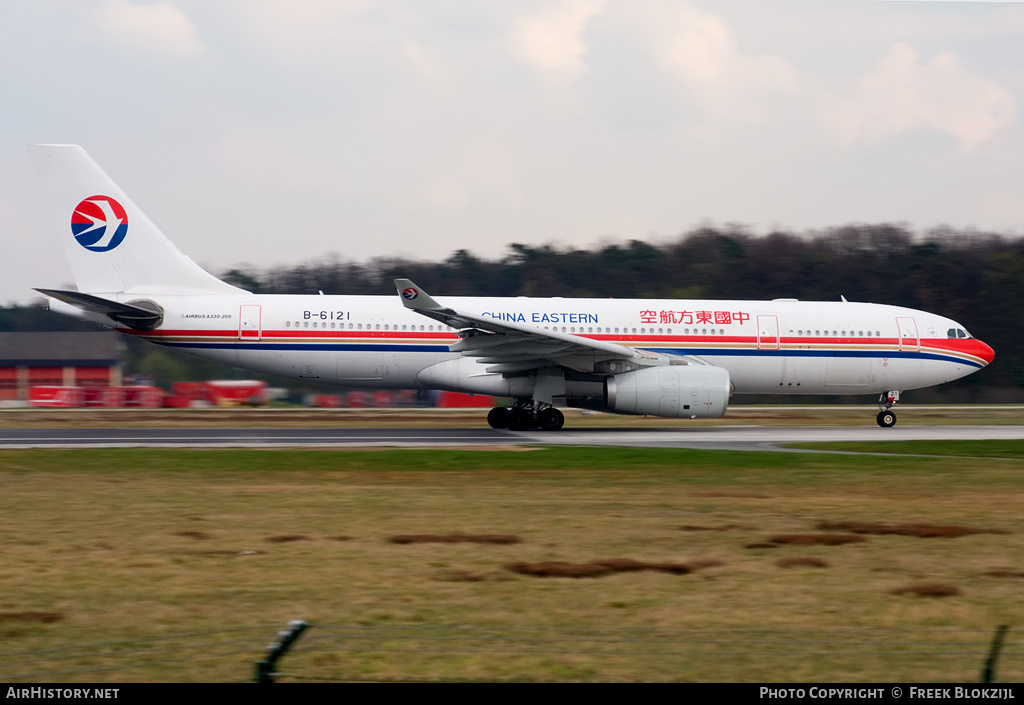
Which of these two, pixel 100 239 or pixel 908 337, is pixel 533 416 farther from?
pixel 100 239

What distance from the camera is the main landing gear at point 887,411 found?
2786 cm

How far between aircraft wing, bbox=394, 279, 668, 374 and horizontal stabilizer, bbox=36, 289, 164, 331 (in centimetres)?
698

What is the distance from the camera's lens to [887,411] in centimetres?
2836

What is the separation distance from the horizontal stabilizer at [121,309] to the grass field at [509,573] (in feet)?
29.3

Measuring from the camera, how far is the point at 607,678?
5.94 m

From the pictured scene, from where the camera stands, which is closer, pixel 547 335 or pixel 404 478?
pixel 404 478

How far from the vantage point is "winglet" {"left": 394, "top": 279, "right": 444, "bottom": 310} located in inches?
872

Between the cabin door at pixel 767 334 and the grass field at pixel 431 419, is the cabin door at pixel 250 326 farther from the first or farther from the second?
the cabin door at pixel 767 334

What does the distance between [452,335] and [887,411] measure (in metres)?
12.6

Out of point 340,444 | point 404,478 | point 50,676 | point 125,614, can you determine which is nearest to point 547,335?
point 340,444

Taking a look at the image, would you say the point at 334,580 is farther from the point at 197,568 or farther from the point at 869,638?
the point at 869,638

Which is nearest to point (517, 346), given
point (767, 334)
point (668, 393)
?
point (668, 393)

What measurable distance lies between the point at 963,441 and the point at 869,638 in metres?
16.9

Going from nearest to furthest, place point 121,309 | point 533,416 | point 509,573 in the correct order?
point 509,573 < point 121,309 < point 533,416
